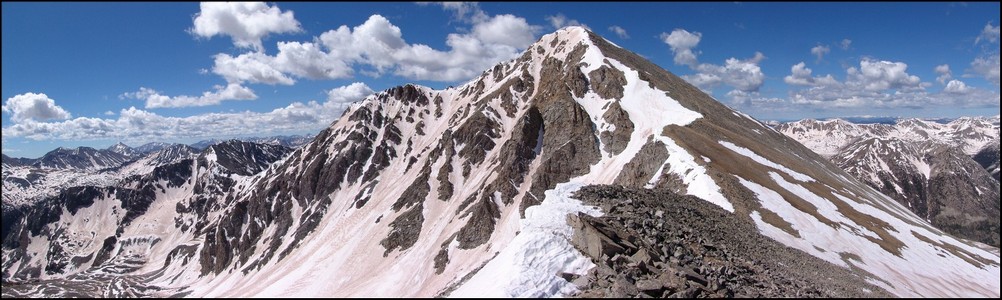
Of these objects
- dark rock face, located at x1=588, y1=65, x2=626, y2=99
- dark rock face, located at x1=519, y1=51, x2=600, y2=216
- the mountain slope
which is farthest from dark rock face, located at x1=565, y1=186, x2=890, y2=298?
dark rock face, located at x1=588, y1=65, x2=626, y2=99

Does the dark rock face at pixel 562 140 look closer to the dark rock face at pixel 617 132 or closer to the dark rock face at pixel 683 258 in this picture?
the dark rock face at pixel 617 132

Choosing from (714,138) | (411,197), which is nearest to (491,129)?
(411,197)

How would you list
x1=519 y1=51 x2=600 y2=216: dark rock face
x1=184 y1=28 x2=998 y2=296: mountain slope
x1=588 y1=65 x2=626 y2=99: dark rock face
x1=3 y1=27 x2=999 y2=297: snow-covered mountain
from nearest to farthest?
x1=3 y1=27 x2=999 y2=297: snow-covered mountain → x1=184 y1=28 x2=998 y2=296: mountain slope → x1=519 y1=51 x2=600 y2=216: dark rock face → x1=588 y1=65 x2=626 y2=99: dark rock face

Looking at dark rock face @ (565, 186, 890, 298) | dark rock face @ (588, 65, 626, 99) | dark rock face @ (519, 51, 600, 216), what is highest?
dark rock face @ (588, 65, 626, 99)

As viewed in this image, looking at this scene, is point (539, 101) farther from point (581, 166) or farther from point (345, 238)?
point (345, 238)

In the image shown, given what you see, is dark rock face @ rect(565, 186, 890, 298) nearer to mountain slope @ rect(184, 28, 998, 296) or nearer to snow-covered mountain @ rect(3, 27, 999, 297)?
snow-covered mountain @ rect(3, 27, 999, 297)

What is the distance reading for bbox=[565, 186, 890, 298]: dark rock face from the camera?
3319 cm

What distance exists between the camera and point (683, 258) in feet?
124

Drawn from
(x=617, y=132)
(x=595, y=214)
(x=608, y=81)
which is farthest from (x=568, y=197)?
(x=608, y=81)

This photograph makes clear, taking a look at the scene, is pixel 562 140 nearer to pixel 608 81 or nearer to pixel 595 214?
pixel 608 81

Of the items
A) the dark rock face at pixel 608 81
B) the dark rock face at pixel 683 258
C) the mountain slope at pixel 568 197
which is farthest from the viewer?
the dark rock face at pixel 608 81

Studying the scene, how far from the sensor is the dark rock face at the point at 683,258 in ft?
109

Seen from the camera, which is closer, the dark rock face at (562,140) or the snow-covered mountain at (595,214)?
the snow-covered mountain at (595,214)

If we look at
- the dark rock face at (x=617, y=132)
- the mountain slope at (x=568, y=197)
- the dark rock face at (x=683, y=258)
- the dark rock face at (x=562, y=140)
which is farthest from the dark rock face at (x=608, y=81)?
the dark rock face at (x=683, y=258)
